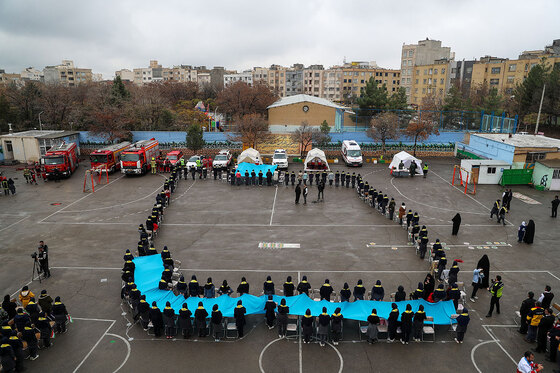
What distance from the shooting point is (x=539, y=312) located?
38.2ft

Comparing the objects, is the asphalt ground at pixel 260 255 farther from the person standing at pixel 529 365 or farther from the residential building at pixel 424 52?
the residential building at pixel 424 52

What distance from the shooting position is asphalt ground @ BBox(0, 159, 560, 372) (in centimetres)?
1127

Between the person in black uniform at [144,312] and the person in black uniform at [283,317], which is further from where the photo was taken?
the person in black uniform at [144,312]

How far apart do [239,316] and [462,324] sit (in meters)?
7.02

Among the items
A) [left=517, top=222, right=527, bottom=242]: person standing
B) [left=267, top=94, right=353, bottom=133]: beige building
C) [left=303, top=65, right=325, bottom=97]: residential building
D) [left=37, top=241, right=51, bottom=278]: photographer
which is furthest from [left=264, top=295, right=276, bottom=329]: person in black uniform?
[left=303, top=65, right=325, bottom=97]: residential building

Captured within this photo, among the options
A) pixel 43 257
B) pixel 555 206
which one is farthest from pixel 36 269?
pixel 555 206

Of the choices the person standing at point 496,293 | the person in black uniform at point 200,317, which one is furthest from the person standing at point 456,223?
the person in black uniform at point 200,317

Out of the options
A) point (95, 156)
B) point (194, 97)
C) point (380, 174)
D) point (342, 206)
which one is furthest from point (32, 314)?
point (194, 97)

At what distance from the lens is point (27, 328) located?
35.9ft

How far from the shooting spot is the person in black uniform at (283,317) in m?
11.9

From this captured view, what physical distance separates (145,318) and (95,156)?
1026 inches

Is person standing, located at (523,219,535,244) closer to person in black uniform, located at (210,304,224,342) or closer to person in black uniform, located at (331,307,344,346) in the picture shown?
person in black uniform, located at (331,307,344,346)

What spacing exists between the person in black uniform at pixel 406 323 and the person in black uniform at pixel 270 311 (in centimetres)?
414

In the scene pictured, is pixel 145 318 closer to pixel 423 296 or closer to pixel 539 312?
pixel 423 296
